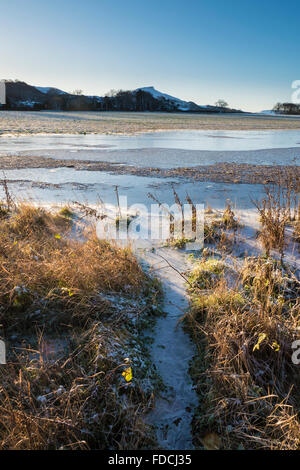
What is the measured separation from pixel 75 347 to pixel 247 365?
1.56 m

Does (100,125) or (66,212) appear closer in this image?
(66,212)

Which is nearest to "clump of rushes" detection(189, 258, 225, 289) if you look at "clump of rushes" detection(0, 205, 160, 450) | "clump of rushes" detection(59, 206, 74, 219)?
"clump of rushes" detection(0, 205, 160, 450)

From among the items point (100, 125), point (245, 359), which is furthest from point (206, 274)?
point (100, 125)

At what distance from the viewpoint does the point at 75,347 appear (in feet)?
9.32

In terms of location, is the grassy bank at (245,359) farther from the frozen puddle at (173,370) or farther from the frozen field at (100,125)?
the frozen field at (100,125)

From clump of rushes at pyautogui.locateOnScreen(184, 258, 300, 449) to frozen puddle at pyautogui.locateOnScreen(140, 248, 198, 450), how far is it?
0.08 m

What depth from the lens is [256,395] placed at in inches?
93.8

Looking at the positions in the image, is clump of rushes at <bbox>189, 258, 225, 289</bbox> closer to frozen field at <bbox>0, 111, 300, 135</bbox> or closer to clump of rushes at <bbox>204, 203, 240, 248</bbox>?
clump of rushes at <bbox>204, 203, 240, 248</bbox>

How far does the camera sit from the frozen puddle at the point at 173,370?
2240 mm

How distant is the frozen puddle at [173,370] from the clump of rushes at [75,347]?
0.12m

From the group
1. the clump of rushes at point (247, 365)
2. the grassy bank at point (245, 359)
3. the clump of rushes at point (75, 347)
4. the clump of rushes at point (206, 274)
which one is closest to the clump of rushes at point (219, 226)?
the clump of rushes at point (206, 274)

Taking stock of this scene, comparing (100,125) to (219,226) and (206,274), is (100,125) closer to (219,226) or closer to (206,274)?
(219,226)
